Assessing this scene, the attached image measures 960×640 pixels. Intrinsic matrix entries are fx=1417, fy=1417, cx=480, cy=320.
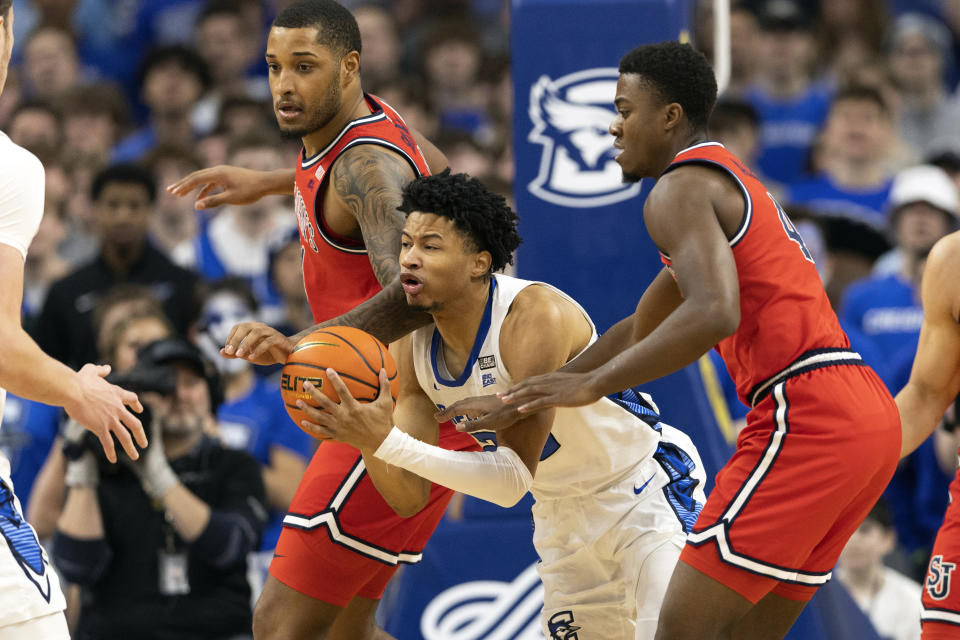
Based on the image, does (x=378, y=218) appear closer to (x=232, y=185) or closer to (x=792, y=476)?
(x=232, y=185)

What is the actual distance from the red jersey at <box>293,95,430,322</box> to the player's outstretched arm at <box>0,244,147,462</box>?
1260 mm

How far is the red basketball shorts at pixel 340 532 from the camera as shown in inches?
190

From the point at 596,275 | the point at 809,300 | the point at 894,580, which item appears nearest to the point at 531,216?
the point at 596,275

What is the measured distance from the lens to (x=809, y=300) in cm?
405

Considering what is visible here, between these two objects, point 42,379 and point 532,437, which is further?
point 532,437

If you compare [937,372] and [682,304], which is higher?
[682,304]

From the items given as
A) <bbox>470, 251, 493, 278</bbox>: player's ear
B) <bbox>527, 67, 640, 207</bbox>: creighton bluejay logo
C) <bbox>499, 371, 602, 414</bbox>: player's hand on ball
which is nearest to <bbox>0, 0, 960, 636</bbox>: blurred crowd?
<bbox>527, 67, 640, 207</bbox>: creighton bluejay logo

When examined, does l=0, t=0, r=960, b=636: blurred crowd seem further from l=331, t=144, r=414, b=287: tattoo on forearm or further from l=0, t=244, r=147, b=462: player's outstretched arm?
l=0, t=244, r=147, b=462: player's outstretched arm

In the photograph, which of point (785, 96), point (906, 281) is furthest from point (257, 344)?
point (785, 96)

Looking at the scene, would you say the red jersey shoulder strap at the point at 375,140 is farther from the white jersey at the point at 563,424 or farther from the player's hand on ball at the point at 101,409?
the player's hand on ball at the point at 101,409

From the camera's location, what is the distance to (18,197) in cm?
362

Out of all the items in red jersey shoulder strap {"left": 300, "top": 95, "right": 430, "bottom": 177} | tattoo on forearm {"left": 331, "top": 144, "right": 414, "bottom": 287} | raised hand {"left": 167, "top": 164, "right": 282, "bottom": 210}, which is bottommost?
raised hand {"left": 167, "top": 164, "right": 282, "bottom": 210}

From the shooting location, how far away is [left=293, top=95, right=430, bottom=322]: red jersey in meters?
4.73

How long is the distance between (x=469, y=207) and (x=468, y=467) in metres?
0.78
